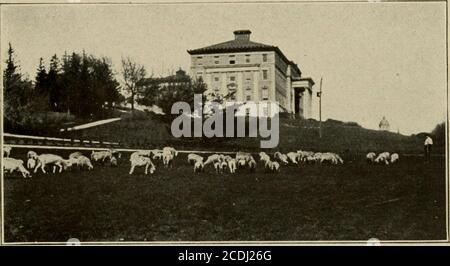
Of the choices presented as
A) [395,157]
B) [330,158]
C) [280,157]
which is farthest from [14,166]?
[395,157]

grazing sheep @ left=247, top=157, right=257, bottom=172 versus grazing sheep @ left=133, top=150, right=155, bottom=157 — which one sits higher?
grazing sheep @ left=133, top=150, right=155, bottom=157

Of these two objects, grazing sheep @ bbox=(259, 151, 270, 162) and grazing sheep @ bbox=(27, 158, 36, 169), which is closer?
grazing sheep @ bbox=(27, 158, 36, 169)

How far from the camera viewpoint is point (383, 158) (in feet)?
26.8

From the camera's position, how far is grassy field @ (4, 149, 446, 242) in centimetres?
765

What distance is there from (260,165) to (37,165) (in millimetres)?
2863

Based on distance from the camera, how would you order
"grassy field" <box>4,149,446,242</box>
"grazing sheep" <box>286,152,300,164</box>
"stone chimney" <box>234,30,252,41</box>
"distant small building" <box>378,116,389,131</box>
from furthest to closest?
"grazing sheep" <box>286,152,300,164</box> → "distant small building" <box>378,116,389,131</box> → "stone chimney" <box>234,30,252,41</box> → "grassy field" <box>4,149,446,242</box>

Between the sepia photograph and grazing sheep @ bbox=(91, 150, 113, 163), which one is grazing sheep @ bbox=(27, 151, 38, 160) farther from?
grazing sheep @ bbox=(91, 150, 113, 163)

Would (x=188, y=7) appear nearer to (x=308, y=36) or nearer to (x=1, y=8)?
(x=308, y=36)

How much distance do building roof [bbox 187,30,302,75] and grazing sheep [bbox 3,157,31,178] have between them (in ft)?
8.37

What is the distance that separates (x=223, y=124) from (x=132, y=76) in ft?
4.43

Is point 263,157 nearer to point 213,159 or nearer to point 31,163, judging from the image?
point 213,159

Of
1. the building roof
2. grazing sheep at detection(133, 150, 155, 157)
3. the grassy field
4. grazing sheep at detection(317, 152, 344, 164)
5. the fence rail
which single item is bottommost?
the grassy field

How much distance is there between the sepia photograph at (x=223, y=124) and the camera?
7.71m

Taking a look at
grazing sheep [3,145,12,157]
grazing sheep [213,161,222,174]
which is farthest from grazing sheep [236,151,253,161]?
grazing sheep [3,145,12,157]
